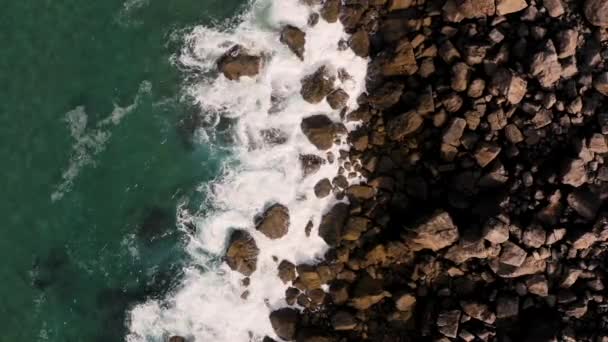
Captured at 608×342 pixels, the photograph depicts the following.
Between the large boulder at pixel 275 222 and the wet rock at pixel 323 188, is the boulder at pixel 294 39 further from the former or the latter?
the large boulder at pixel 275 222

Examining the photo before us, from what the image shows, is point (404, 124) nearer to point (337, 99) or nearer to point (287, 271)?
point (337, 99)

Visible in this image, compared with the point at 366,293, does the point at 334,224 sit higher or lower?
higher

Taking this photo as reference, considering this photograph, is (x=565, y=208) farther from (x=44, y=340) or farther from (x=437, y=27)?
(x=44, y=340)

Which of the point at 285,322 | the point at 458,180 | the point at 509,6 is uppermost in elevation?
the point at 509,6

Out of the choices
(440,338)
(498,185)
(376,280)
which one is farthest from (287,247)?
(498,185)

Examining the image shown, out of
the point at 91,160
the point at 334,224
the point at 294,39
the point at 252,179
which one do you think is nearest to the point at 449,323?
the point at 334,224

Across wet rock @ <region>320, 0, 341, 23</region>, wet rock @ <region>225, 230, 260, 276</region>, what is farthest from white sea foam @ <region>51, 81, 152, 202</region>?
wet rock @ <region>320, 0, 341, 23</region>
